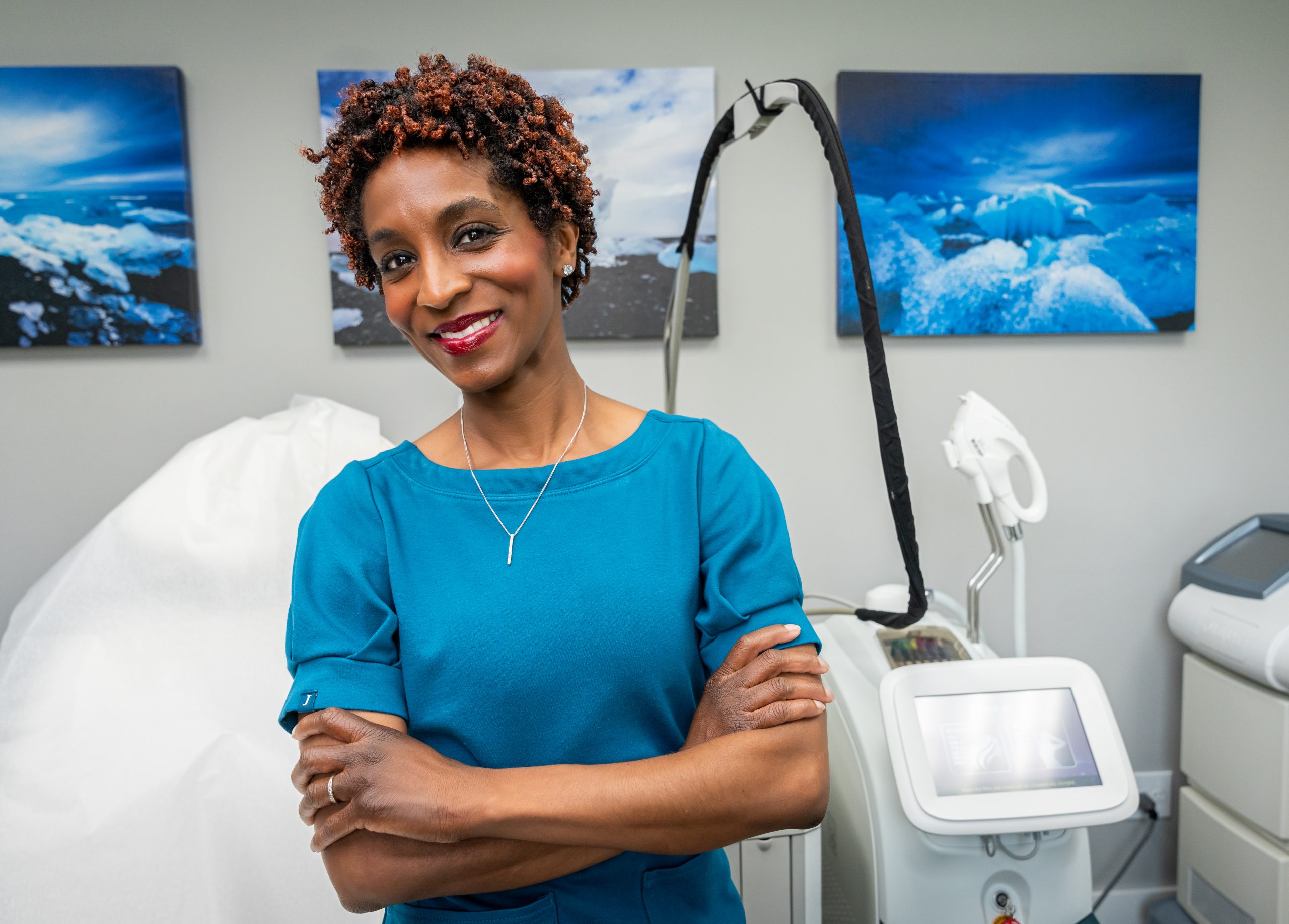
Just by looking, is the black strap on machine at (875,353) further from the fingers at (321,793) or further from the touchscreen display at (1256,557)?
the touchscreen display at (1256,557)

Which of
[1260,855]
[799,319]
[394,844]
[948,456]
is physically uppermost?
[799,319]

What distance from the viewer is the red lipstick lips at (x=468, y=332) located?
2.51 ft

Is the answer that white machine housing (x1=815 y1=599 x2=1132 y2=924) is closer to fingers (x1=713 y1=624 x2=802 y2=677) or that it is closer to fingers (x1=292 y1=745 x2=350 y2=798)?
fingers (x1=713 y1=624 x2=802 y2=677)

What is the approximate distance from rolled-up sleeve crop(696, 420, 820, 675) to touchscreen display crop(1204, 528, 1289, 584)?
4.82ft

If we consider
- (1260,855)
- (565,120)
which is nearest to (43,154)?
(565,120)

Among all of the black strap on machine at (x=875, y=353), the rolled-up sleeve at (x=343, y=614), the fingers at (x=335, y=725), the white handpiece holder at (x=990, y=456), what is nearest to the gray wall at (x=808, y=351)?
the white handpiece holder at (x=990, y=456)

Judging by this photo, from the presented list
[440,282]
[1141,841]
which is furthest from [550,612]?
[1141,841]

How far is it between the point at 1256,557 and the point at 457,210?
194cm

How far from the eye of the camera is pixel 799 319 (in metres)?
1.90

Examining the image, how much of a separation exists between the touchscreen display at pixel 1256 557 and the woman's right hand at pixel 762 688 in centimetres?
148

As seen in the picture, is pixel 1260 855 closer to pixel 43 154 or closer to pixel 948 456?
pixel 948 456

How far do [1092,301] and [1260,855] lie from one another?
4.12 ft

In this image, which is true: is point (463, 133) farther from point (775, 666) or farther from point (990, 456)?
point (990, 456)

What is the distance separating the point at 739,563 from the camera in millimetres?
793
